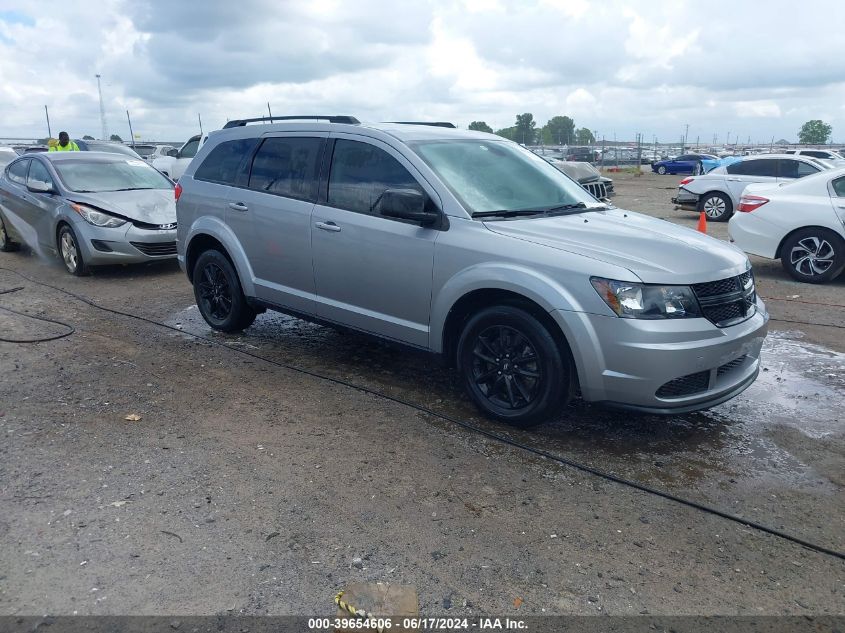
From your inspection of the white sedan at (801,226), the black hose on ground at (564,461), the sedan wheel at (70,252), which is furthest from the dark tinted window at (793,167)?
the sedan wheel at (70,252)

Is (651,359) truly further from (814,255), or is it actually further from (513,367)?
(814,255)

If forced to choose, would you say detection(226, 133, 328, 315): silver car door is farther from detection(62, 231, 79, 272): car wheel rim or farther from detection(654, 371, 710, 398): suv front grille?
detection(62, 231, 79, 272): car wheel rim

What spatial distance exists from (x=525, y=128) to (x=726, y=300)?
2383 inches

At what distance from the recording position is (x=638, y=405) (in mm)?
4098

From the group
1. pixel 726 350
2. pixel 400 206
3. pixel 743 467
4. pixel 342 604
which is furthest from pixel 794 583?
pixel 400 206

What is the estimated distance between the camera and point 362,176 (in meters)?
5.29

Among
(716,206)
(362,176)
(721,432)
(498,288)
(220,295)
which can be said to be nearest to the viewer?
(498,288)

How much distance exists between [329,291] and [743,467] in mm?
3085

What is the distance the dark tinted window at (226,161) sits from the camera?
20.7 feet

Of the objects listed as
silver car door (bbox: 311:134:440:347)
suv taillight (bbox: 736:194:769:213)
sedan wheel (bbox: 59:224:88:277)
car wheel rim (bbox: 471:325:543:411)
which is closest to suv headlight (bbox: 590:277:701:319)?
car wheel rim (bbox: 471:325:543:411)

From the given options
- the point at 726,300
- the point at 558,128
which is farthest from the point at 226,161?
the point at 558,128

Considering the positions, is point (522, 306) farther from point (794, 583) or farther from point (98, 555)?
point (98, 555)

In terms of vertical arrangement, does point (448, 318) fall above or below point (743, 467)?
above

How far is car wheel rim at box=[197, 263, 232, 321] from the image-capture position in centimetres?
661
